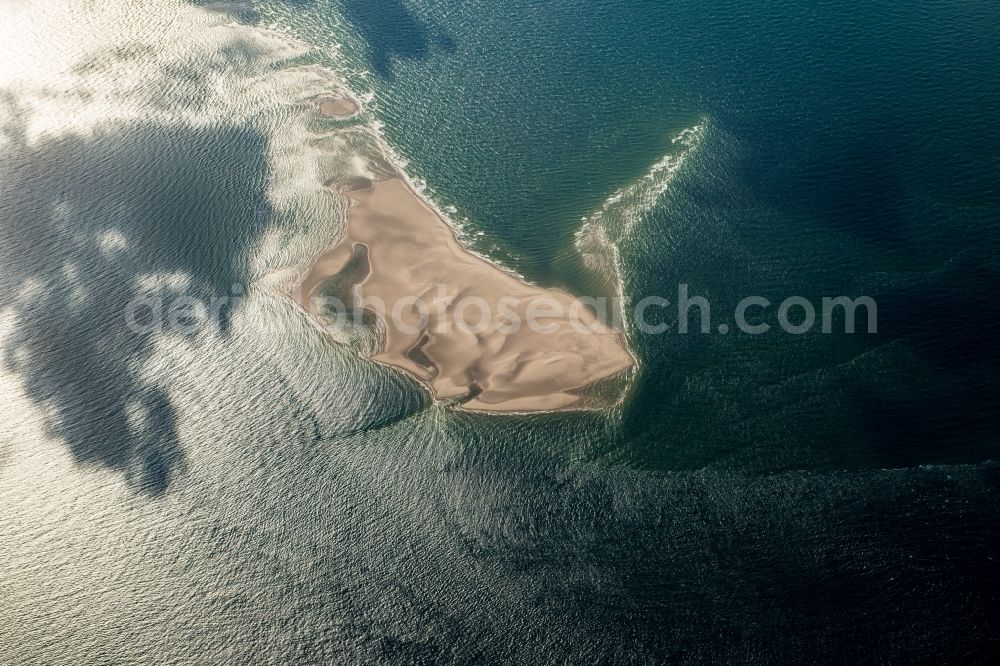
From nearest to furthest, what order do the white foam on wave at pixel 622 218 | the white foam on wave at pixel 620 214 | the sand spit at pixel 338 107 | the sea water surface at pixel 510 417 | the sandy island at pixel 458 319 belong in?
the sea water surface at pixel 510 417, the sandy island at pixel 458 319, the white foam on wave at pixel 622 218, the white foam on wave at pixel 620 214, the sand spit at pixel 338 107

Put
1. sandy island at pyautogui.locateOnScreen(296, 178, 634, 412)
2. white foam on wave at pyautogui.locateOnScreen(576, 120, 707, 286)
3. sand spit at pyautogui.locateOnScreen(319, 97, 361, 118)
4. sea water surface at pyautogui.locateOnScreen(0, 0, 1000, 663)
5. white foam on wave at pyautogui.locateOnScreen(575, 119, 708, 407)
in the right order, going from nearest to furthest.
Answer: sea water surface at pyautogui.locateOnScreen(0, 0, 1000, 663)
sandy island at pyautogui.locateOnScreen(296, 178, 634, 412)
white foam on wave at pyautogui.locateOnScreen(575, 119, 708, 407)
white foam on wave at pyautogui.locateOnScreen(576, 120, 707, 286)
sand spit at pyautogui.locateOnScreen(319, 97, 361, 118)

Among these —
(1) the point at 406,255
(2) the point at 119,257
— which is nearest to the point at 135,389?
(2) the point at 119,257

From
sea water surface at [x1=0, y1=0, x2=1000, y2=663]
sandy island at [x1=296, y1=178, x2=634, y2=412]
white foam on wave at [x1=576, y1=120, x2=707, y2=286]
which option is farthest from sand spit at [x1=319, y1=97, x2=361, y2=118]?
white foam on wave at [x1=576, y1=120, x2=707, y2=286]

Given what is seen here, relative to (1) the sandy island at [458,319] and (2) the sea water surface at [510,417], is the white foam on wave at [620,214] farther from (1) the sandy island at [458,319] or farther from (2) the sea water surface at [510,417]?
(1) the sandy island at [458,319]

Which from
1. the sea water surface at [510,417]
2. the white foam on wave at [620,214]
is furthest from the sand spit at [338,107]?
the white foam on wave at [620,214]

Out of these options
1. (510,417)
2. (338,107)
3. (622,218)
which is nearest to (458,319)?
(510,417)

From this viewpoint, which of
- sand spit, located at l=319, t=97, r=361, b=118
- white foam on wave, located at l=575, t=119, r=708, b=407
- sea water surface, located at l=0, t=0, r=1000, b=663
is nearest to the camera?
sea water surface, located at l=0, t=0, r=1000, b=663

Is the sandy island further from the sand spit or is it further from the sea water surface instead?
the sand spit
